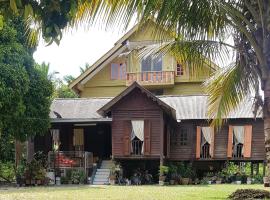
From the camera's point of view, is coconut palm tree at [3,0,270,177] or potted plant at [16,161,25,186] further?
potted plant at [16,161,25,186]

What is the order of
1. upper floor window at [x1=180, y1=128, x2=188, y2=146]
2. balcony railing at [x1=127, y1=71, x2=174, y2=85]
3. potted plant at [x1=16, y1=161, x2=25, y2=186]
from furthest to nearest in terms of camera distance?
balcony railing at [x1=127, y1=71, x2=174, y2=85]
upper floor window at [x1=180, y1=128, x2=188, y2=146]
potted plant at [x1=16, y1=161, x2=25, y2=186]

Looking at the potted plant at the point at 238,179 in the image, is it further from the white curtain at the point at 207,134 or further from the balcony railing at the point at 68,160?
the balcony railing at the point at 68,160

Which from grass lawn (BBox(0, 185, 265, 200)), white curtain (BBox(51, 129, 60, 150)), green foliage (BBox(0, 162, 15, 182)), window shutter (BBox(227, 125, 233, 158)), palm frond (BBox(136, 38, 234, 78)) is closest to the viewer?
palm frond (BBox(136, 38, 234, 78))

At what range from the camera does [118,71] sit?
1216 inches

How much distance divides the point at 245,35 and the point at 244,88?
6.08ft

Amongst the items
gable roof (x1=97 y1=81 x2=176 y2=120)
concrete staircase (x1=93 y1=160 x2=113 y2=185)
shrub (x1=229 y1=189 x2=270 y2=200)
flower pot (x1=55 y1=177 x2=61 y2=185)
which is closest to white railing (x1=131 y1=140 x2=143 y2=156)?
concrete staircase (x1=93 y1=160 x2=113 y2=185)

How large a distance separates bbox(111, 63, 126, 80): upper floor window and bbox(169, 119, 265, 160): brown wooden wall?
7.44m

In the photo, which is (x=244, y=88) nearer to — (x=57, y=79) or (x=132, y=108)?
(x=132, y=108)

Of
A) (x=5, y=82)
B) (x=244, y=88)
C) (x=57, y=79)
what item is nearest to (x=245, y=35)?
(x=244, y=88)

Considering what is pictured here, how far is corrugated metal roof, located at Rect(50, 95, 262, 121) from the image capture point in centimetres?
2391

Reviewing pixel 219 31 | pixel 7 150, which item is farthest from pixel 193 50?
pixel 7 150

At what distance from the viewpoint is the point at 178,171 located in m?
22.9

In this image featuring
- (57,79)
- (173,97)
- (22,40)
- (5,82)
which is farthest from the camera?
(57,79)

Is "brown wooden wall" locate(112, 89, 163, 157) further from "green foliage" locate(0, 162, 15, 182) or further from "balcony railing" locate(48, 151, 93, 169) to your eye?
"green foliage" locate(0, 162, 15, 182)
